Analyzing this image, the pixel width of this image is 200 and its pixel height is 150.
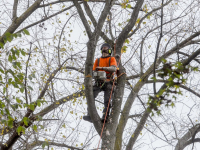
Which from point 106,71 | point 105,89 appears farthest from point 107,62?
point 105,89

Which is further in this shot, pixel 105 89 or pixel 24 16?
pixel 24 16

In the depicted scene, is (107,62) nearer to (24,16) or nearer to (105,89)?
(105,89)

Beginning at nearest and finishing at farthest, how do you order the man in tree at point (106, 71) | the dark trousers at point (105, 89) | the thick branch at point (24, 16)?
1. the man in tree at point (106, 71)
2. the dark trousers at point (105, 89)
3. the thick branch at point (24, 16)

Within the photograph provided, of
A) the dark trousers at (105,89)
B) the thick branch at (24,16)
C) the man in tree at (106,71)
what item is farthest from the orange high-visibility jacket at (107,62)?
the thick branch at (24,16)

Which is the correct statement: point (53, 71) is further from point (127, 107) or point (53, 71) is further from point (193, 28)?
point (193, 28)

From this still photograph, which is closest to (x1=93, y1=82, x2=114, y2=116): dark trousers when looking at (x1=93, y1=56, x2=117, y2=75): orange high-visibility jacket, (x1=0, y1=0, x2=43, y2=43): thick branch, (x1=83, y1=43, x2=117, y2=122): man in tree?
(x1=83, y1=43, x2=117, y2=122): man in tree

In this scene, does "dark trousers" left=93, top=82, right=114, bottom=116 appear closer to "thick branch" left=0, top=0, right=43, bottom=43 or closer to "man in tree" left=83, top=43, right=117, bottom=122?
"man in tree" left=83, top=43, right=117, bottom=122

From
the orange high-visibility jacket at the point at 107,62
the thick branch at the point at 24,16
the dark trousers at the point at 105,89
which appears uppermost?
the thick branch at the point at 24,16

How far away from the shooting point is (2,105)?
339 centimetres

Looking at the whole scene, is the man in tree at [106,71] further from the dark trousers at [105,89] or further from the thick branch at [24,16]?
the thick branch at [24,16]

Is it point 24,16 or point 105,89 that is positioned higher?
point 24,16

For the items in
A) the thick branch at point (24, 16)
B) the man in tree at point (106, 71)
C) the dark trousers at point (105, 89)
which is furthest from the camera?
the thick branch at point (24, 16)

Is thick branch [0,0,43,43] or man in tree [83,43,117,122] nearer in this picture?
man in tree [83,43,117,122]

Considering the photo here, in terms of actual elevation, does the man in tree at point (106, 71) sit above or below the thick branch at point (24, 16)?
below
